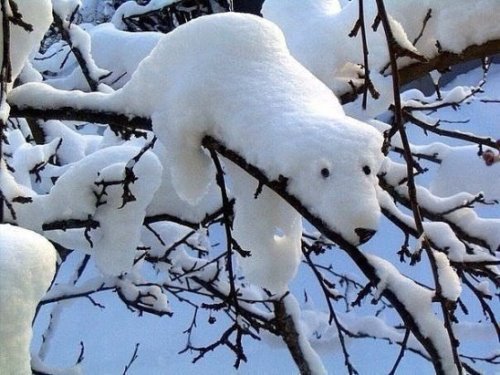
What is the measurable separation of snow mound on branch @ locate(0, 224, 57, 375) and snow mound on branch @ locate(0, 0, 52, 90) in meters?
0.70

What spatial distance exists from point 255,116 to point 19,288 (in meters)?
0.56

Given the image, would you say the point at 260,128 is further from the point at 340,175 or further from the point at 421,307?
the point at 421,307

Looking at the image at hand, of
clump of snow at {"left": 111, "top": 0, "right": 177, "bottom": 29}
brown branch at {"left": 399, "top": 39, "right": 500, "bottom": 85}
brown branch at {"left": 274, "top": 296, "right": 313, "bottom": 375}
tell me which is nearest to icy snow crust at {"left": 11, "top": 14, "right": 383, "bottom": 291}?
brown branch at {"left": 399, "top": 39, "right": 500, "bottom": 85}

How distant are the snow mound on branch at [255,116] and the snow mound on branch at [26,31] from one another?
0.22 metres

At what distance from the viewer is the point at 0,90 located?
1.18m

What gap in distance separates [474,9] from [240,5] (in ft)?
21.7

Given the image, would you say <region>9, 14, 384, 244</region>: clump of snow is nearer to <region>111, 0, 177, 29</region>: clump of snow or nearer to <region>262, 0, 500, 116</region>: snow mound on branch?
<region>262, 0, 500, 116</region>: snow mound on branch

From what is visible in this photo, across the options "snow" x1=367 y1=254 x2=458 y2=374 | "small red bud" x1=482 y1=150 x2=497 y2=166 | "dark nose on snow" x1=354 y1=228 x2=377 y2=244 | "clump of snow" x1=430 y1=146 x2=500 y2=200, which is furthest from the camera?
"clump of snow" x1=430 y1=146 x2=500 y2=200

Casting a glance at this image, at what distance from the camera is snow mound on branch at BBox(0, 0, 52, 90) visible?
4.39 ft

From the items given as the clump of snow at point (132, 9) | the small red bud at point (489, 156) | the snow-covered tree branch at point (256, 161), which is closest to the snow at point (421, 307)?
the snow-covered tree branch at point (256, 161)

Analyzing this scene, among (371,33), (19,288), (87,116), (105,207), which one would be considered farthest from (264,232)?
(371,33)

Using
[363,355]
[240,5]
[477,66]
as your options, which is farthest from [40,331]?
[477,66]

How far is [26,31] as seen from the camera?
1331 millimetres

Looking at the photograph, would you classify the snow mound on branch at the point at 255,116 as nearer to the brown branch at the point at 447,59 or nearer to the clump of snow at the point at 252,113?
the clump of snow at the point at 252,113
